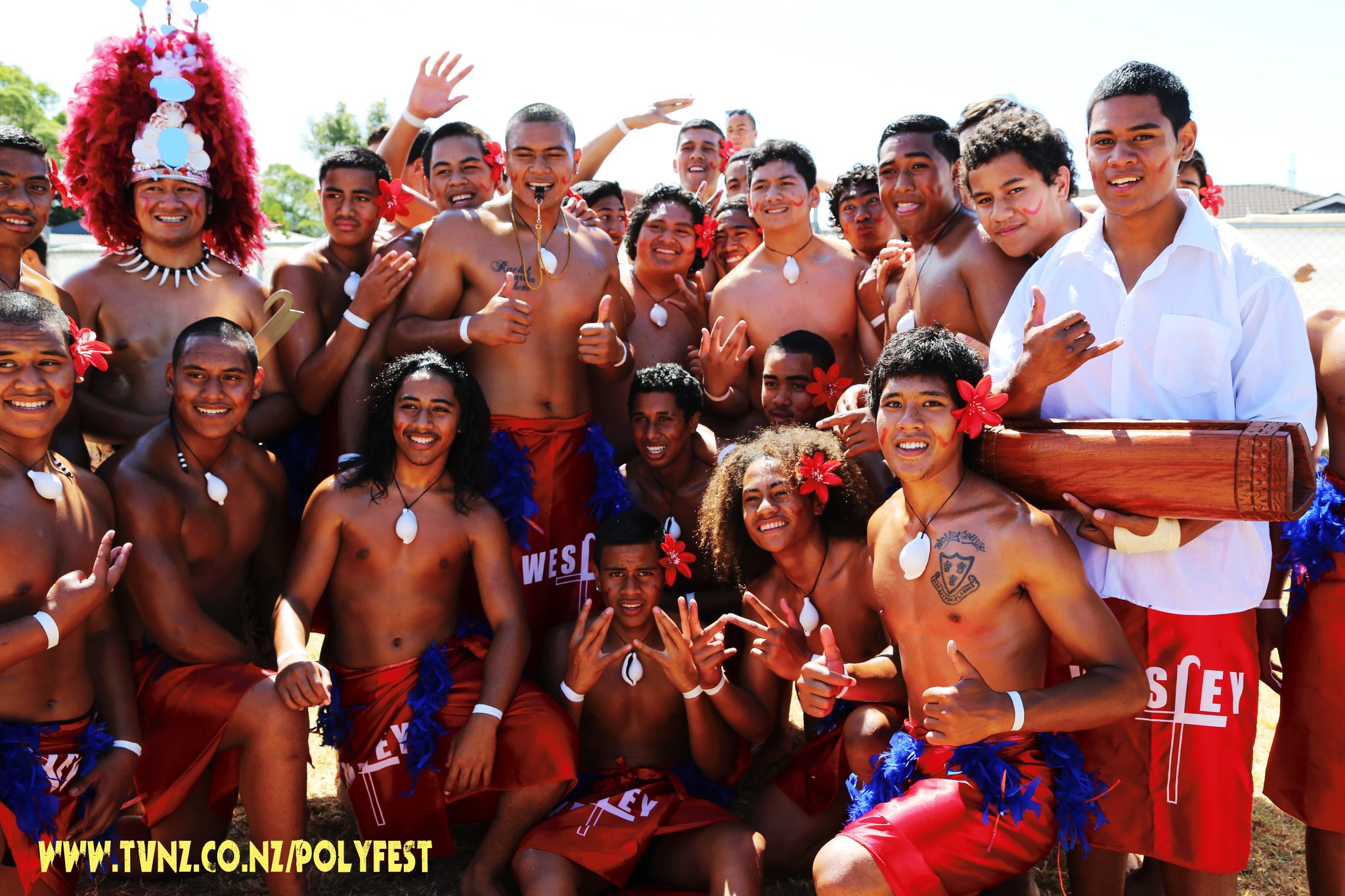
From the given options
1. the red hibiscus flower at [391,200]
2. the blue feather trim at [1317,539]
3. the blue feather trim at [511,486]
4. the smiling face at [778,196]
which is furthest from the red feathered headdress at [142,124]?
the blue feather trim at [1317,539]

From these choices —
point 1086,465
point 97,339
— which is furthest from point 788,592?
point 97,339

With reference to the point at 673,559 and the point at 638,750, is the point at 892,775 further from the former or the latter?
the point at 673,559

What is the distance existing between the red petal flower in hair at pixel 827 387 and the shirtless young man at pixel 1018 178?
1.09 metres

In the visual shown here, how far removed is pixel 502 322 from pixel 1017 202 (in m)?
2.11

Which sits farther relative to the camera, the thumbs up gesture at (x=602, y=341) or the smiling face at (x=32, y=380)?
the thumbs up gesture at (x=602, y=341)

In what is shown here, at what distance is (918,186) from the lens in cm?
452

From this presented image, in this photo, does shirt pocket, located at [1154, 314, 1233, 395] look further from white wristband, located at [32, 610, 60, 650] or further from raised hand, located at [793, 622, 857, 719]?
white wristband, located at [32, 610, 60, 650]

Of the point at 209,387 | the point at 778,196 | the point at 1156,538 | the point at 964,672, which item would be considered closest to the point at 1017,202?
the point at 1156,538

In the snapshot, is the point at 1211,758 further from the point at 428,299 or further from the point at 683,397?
the point at 428,299

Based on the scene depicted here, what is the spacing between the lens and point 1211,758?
3.03 metres

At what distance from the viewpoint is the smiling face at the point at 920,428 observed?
3.14 meters

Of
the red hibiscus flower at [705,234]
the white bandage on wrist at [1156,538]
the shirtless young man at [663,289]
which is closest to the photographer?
the white bandage on wrist at [1156,538]

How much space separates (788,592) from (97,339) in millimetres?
3128

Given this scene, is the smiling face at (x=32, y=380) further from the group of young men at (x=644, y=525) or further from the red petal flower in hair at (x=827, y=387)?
the red petal flower in hair at (x=827, y=387)
